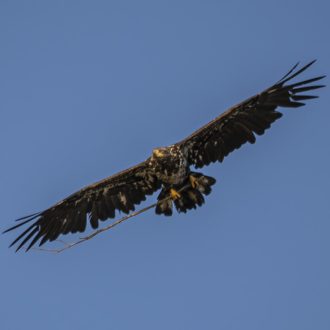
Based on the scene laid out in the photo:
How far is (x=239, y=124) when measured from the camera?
16.2 m

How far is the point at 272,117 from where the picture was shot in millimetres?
15914

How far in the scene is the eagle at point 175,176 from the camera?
625 inches

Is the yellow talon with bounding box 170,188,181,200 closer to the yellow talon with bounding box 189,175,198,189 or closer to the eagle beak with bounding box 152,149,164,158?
the yellow talon with bounding box 189,175,198,189

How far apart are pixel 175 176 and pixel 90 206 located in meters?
2.23

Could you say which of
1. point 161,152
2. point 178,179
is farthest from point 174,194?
point 161,152

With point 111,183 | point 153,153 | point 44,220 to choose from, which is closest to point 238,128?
point 153,153

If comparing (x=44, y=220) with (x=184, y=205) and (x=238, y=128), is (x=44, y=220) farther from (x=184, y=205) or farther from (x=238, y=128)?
(x=238, y=128)

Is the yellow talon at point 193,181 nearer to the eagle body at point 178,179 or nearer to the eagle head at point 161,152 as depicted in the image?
the eagle body at point 178,179

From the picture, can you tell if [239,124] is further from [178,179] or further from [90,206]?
[90,206]

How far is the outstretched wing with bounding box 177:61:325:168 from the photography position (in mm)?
15711

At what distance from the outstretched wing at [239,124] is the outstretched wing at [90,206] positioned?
124 cm

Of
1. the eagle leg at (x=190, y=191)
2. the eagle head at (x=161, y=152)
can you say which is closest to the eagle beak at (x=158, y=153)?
the eagle head at (x=161, y=152)

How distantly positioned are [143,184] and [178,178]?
112 cm

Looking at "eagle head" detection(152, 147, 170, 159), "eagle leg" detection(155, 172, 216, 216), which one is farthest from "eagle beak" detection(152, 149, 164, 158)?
"eagle leg" detection(155, 172, 216, 216)
